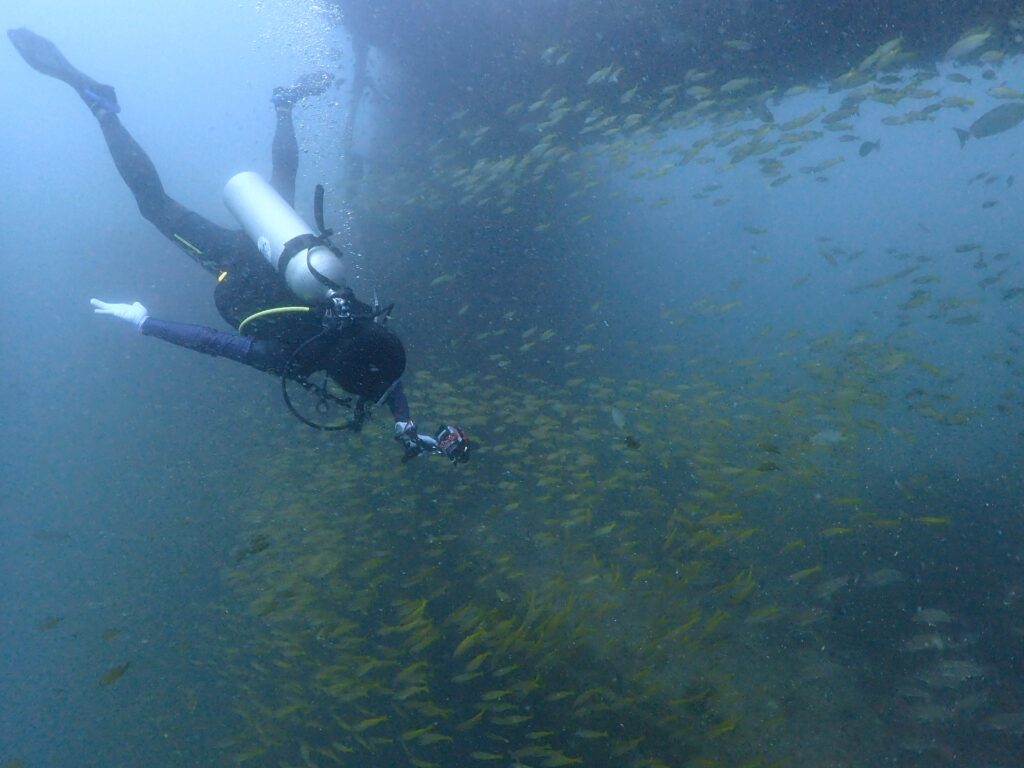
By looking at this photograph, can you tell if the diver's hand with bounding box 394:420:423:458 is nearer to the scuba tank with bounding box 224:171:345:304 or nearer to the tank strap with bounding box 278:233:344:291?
the scuba tank with bounding box 224:171:345:304

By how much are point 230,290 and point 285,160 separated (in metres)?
3.11

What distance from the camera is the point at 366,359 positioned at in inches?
190

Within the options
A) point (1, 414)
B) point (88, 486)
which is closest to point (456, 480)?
point (88, 486)

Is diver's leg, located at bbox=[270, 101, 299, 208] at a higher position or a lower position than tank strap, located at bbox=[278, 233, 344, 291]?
higher

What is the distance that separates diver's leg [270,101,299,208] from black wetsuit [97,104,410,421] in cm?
6

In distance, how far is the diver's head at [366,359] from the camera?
187 inches

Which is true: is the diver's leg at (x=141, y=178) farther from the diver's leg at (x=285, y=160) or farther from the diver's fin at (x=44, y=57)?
the diver's leg at (x=285, y=160)

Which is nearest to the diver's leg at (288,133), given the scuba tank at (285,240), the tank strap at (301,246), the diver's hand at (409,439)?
the scuba tank at (285,240)

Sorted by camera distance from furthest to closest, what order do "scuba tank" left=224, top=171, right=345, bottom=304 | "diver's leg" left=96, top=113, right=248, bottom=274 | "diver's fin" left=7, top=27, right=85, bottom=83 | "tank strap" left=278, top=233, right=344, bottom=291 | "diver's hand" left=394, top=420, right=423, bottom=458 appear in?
"diver's fin" left=7, top=27, right=85, bottom=83 → "diver's leg" left=96, top=113, right=248, bottom=274 → "tank strap" left=278, top=233, right=344, bottom=291 → "diver's hand" left=394, top=420, right=423, bottom=458 → "scuba tank" left=224, top=171, right=345, bottom=304

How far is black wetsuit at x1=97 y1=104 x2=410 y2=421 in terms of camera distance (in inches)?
203

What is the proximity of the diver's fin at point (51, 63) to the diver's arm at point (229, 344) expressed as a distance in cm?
412

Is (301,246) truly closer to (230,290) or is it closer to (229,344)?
(230,290)

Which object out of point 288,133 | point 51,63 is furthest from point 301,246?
point 51,63

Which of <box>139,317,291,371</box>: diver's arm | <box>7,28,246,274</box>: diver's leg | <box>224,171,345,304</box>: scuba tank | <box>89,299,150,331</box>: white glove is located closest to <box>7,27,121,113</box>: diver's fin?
<box>7,28,246,274</box>: diver's leg
